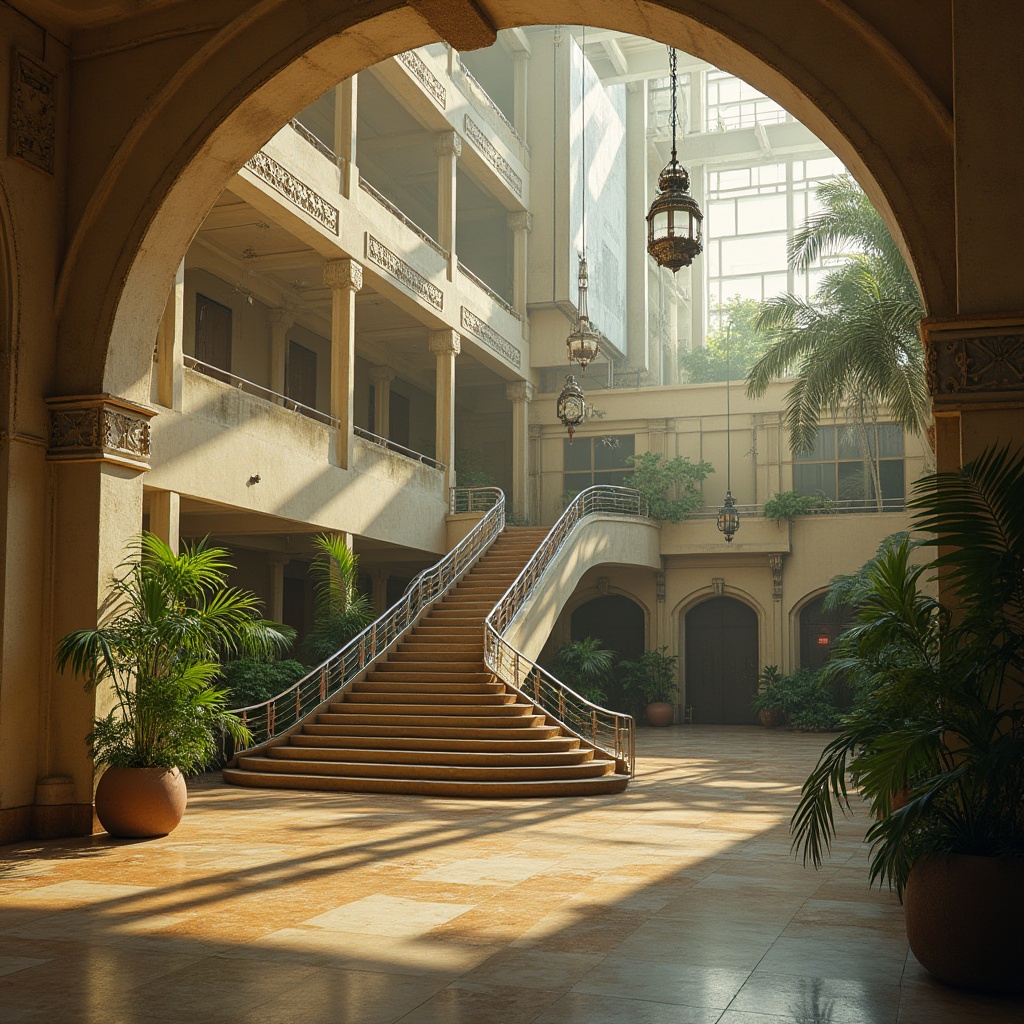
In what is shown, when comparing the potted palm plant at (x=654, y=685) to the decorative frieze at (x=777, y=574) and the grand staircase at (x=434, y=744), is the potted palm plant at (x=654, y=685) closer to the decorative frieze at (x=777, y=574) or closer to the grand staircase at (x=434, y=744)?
the decorative frieze at (x=777, y=574)

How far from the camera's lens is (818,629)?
86.4 feet

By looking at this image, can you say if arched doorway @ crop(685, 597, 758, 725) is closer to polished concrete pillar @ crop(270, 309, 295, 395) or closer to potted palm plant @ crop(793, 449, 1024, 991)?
polished concrete pillar @ crop(270, 309, 295, 395)

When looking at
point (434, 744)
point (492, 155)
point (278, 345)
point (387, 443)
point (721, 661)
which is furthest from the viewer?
point (721, 661)


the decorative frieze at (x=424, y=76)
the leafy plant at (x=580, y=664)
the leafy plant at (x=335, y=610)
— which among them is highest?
the decorative frieze at (x=424, y=76)

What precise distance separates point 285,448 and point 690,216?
29.0 feet

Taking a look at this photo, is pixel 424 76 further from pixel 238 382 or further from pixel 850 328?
pixel 850 328

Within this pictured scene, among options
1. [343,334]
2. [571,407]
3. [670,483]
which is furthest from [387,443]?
[571,407]

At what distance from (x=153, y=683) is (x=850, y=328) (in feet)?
47.1

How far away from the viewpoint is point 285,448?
653 inches

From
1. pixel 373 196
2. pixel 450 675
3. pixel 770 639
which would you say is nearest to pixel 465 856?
pixel 450 675

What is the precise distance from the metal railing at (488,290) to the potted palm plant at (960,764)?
19.5m

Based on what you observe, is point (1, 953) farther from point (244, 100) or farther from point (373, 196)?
point (373, 196)

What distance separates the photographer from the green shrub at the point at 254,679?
14.8 metres

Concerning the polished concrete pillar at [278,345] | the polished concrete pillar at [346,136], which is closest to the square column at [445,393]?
the polished concrete pillar at [278,345]
